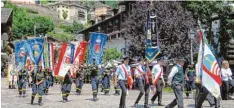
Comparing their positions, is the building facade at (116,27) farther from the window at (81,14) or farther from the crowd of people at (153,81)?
the window at (81,14)

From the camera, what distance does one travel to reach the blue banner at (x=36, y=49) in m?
19.8

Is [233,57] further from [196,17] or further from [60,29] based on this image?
[60,29]

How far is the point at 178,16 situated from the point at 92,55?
18.0m

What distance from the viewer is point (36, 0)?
180375mm

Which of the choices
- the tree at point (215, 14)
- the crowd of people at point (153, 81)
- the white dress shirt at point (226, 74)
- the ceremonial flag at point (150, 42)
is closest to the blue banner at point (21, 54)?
the crowd of people at point (153, 81)

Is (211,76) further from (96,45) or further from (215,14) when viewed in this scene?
(215,14)

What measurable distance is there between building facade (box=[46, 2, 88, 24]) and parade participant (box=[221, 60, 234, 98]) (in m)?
156

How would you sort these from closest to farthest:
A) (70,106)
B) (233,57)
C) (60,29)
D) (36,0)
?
(70,106) < (233,57) < (60,29) < (36,0)

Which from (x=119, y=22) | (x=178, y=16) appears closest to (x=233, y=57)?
(x=178, y=16)

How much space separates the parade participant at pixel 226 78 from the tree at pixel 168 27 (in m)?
21.4

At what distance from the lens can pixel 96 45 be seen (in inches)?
947

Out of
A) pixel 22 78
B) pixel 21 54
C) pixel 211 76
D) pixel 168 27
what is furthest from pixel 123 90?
pixel 168 27

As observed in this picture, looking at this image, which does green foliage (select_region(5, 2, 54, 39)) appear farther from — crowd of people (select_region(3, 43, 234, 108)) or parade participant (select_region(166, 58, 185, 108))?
parade participant (select_region(166, 58, 185, 108))

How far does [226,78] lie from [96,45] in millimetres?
8334
